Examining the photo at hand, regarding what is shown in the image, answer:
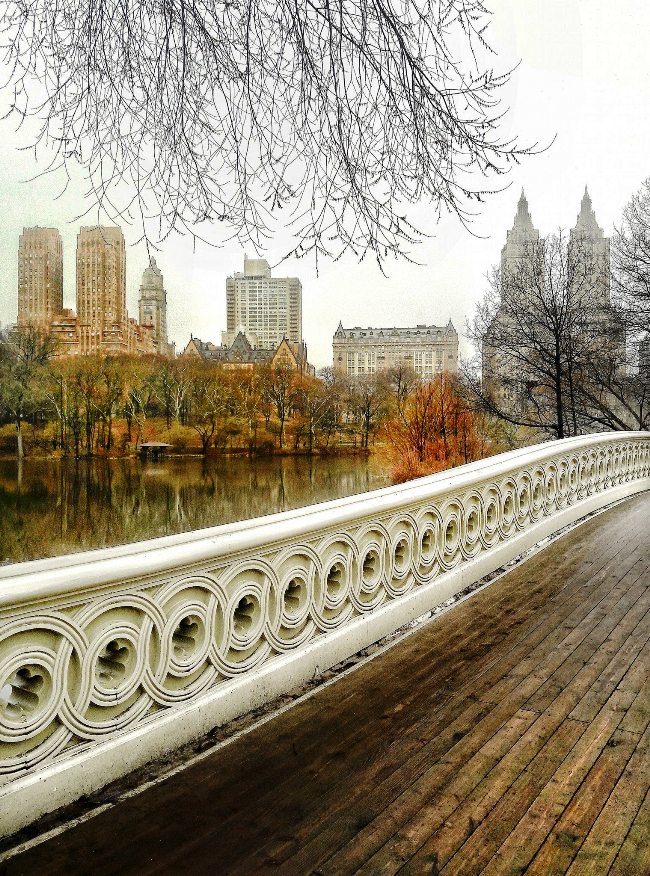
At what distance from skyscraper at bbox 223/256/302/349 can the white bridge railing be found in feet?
36.5

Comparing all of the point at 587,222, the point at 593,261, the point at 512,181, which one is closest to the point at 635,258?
the point at 593,261

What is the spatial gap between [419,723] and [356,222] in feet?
9.00

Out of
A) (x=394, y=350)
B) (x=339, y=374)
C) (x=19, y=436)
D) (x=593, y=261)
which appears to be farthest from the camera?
(x=394, y=350)

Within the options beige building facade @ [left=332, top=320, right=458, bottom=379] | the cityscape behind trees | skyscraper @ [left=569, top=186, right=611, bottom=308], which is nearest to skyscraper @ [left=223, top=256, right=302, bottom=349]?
the cityscape behind trees

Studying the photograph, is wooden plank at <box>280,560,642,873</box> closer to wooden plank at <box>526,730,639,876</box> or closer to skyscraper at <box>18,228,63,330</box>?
wooden plank at <box>526,730,639,876</box>

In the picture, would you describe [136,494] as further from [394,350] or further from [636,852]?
[636,852]

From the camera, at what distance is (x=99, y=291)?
33.9ft

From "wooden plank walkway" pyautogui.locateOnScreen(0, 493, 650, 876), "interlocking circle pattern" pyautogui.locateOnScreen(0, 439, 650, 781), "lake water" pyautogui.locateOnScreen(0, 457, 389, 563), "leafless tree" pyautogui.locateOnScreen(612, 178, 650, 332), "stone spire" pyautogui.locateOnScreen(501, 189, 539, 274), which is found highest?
"stone spire" pyautogui.locateOnScreen(501, 189, 539, 274)

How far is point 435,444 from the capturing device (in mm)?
26312

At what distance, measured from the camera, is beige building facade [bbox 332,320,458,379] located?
23.3 metres

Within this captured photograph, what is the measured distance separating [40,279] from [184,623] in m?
9.65

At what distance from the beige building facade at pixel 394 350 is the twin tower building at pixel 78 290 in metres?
10.9

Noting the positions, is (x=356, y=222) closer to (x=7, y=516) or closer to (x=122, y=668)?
(x=122, y=668)

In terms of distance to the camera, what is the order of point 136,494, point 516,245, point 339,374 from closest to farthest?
point 136,494 → point 516,245 → point 339,374
